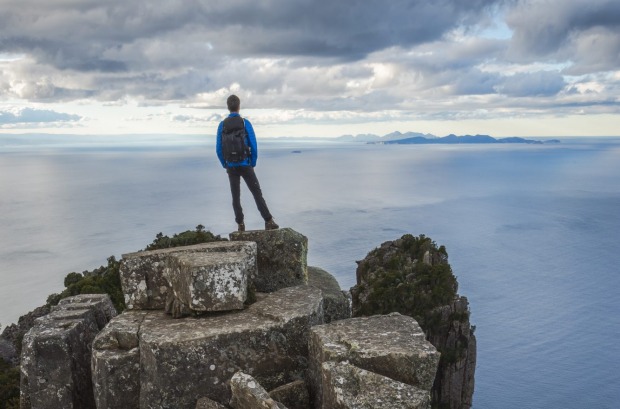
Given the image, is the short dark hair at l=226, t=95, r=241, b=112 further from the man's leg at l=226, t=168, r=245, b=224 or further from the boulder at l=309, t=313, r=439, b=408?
the boulder at l=309, t=313, r=439, b=408

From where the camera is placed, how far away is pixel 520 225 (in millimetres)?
165875

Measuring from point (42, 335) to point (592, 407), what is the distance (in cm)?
8685

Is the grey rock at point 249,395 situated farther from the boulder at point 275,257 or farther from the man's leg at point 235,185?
the man's leg at point 235,185

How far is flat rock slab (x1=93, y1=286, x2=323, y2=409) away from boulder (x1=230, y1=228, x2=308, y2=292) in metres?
2.67

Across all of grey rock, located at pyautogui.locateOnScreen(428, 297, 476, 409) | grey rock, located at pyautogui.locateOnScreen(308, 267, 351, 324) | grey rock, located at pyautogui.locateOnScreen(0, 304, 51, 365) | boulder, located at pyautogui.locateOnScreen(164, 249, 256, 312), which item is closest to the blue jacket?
grey rock, located at pyautogui.locateOnScreen(308, 267, 351, 324)

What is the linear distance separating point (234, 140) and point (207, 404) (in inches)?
269

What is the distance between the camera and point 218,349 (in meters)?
9.47

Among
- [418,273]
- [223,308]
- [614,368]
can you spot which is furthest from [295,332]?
[614,368]

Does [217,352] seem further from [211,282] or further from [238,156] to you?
[238,156]

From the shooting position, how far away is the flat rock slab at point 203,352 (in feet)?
30.6

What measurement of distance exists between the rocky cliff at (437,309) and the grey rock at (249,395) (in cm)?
2437

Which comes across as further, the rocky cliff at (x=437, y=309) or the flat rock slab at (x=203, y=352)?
the rocky cliff at (x=437, y=309)

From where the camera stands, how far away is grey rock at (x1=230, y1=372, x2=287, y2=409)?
26.0 feet

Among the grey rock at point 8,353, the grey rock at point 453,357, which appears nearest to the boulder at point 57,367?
the grey rock at point 8,353
